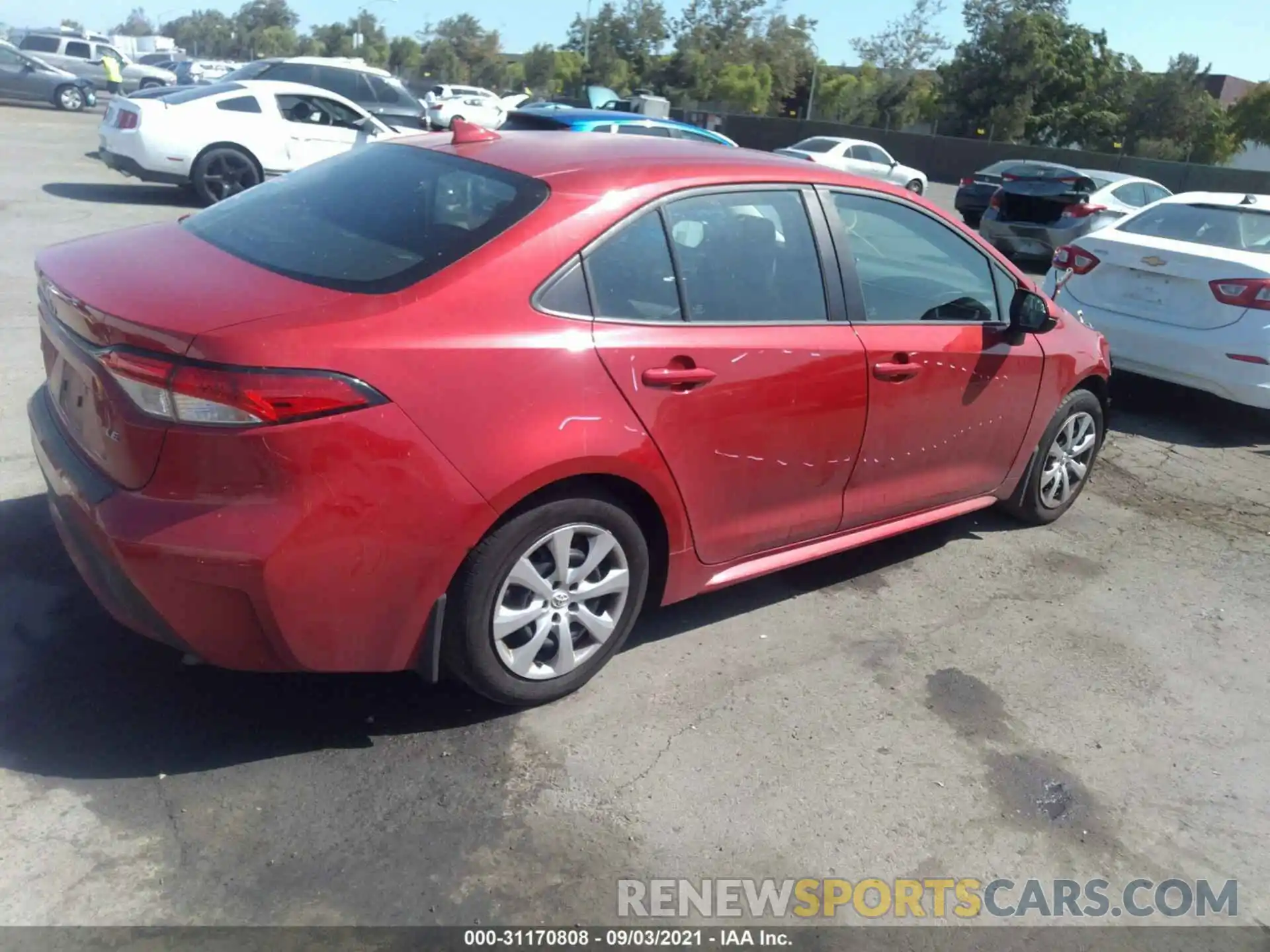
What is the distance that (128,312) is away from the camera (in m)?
2.95

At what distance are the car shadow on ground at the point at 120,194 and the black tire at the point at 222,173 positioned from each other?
1.91 feet

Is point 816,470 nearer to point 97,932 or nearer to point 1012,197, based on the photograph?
point 97,932

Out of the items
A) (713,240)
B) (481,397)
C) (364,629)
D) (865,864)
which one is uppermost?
(713,240)

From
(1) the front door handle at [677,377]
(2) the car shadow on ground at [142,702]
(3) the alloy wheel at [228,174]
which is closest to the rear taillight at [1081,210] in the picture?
(3) the alloy wheel at [228,174]

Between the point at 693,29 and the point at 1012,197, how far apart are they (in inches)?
2309

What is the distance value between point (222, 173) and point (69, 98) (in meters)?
19.9

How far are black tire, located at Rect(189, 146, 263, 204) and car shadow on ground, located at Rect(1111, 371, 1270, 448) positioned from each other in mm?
9733

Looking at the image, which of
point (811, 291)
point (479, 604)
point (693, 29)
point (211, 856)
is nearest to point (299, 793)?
point (211, 856)

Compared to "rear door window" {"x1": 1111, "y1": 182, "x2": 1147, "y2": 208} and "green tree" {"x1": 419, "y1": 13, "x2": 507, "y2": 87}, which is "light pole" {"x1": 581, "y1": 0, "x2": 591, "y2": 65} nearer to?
"green tree" {"x1": 419, "y1": 13, "x2": 507, "y2": 87}

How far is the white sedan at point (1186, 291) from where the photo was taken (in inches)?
273

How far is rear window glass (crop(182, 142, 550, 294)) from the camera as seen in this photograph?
3.21 metres

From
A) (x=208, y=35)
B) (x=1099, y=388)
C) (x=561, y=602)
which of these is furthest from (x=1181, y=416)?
(x=208, y=35)

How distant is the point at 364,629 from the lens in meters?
3.05

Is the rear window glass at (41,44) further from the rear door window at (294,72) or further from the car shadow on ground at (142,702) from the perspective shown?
the car shadow on ground at (142,702)
